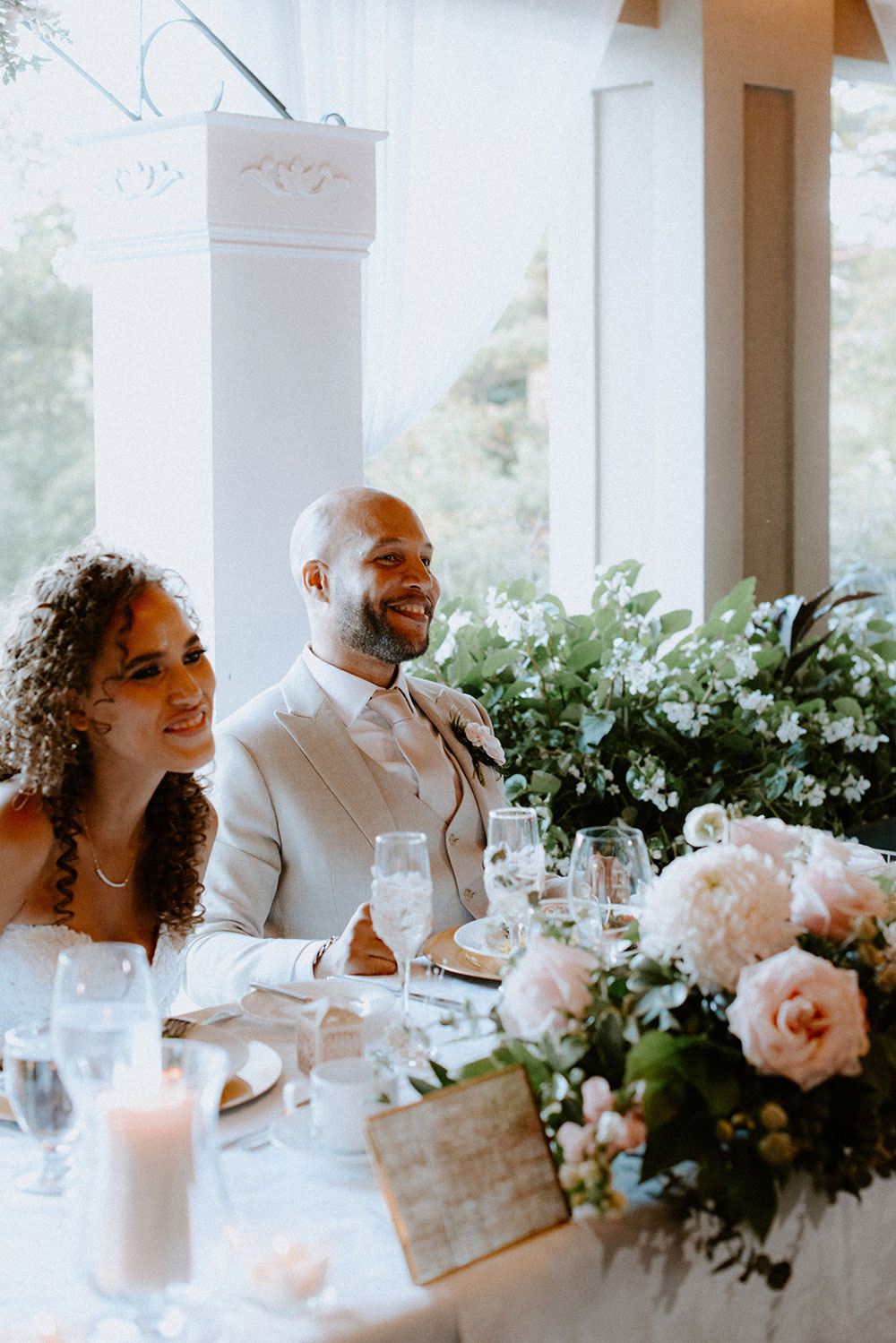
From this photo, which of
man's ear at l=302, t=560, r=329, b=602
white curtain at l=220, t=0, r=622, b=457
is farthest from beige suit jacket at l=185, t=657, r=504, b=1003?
white curtain at l=220, t=0, r=622, b=457

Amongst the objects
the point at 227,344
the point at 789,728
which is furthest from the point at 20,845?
the point at 789,728

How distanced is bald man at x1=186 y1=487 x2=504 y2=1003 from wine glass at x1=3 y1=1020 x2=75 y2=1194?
3.23ft

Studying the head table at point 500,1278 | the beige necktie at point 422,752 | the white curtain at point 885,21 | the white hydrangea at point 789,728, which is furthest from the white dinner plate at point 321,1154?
the white curtain at point 885,21

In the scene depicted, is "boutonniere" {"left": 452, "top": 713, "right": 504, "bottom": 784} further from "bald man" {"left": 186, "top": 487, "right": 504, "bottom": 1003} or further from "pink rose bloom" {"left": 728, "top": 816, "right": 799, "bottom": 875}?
"pink rose bloom" {"left": 728, "top": 816, "right": 799, "bottom": 875}

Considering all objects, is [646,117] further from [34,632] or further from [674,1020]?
[674,1020]

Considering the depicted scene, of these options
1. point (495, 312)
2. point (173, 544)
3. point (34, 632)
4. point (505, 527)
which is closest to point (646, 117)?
point (495, 312)

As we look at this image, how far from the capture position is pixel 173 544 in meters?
3.20

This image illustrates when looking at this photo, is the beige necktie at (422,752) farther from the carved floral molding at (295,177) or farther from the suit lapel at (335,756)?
the carved floral molding at (295,177)

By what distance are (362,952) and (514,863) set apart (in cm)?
33

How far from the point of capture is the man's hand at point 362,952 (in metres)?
2.04

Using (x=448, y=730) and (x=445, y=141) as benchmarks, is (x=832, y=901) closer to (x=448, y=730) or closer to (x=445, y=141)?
Result: (x=448, y=730)

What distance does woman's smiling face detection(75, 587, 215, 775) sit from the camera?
2061mm

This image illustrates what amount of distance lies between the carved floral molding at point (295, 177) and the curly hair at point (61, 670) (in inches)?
50.6

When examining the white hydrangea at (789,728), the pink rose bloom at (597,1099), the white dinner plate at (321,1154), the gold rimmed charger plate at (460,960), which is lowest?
the white dinner plate at (321,1154)
